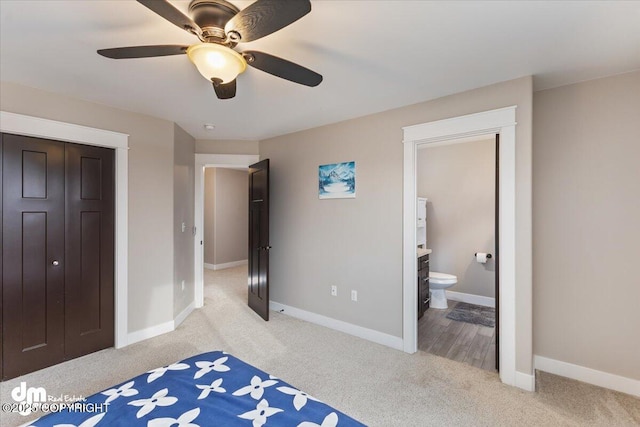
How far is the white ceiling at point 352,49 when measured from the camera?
5.16ft

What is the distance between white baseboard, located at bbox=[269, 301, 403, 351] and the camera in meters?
3.06

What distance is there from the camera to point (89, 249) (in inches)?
113

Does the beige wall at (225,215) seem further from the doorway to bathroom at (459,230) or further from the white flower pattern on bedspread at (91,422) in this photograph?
the white flower pattern on bedspread at (91,422)

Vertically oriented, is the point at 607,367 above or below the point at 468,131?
below

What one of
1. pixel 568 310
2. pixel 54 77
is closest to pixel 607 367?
pixel 568 310

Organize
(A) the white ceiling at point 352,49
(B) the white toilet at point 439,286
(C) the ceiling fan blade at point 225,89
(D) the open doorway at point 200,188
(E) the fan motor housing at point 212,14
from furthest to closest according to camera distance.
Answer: (D) the open doorway at point 200,188
(B) the white toilet at point 439,286
(C) the ceiling fan blade at point 225,89
(A) the white ceiling at point 352,49
(E) the fan motor housing at point 212,14

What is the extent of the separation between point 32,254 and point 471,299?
520cm

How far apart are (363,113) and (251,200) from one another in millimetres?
2001

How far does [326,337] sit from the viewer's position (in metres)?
3.27

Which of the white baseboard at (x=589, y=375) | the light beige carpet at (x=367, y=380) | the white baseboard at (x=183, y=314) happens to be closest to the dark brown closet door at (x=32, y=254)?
the light beige carpet at (x=367, y=380)

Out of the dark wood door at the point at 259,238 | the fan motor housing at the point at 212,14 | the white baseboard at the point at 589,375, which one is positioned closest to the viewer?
the fan motor housing at the point at 212,14

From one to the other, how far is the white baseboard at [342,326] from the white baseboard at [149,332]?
133 cm

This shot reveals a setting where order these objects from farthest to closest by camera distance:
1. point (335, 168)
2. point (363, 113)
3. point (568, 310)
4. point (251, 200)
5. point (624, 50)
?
point (251, 200)
point (335, 168)
point (363, 113)
point (568, 310)
point (624, 50)

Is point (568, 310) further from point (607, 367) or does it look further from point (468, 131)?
point (468, 131)
